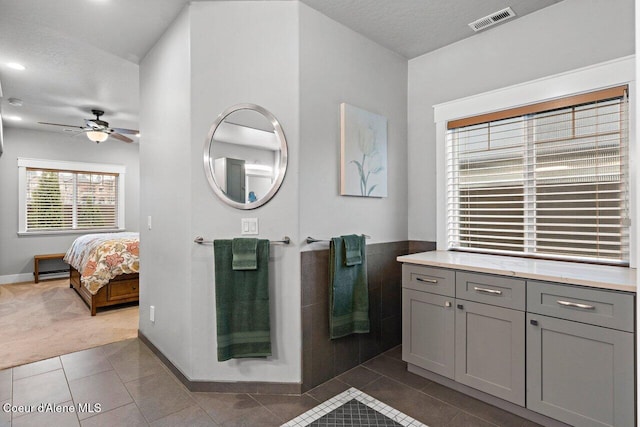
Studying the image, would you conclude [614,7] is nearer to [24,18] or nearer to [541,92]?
[541,92]

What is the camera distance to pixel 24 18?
2.53 m

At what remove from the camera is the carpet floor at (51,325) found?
3.00 m

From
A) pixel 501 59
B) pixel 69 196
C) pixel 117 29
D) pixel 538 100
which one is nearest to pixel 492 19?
pixel 501 59

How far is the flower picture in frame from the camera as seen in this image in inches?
100

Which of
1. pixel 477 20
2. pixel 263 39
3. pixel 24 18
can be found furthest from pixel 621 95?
pixel 24 18

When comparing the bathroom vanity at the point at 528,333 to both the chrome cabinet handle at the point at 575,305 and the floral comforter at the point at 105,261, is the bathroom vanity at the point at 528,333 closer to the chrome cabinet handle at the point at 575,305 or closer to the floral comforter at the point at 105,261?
the chrome cabinet handle at the point at 575,305

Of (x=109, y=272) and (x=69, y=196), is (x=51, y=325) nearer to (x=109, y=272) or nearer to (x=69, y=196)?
(x=109, y=272)

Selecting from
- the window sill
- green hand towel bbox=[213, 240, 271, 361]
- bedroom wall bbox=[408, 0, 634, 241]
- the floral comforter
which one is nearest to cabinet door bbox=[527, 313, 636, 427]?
bedroom wall bbox=[408, 0, 634, 241]

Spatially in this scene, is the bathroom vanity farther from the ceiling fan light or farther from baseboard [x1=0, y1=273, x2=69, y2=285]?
baseboard [x1=0, y1=273, x2=69, y2=285]

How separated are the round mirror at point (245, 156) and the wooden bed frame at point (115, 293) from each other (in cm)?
280

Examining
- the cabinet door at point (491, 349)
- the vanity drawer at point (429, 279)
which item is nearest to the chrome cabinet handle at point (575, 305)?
the cabinet door at point (491, 349)

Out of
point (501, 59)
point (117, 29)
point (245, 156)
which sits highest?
point (117, 29)

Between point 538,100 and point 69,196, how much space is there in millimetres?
7229

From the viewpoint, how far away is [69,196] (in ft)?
20.3
